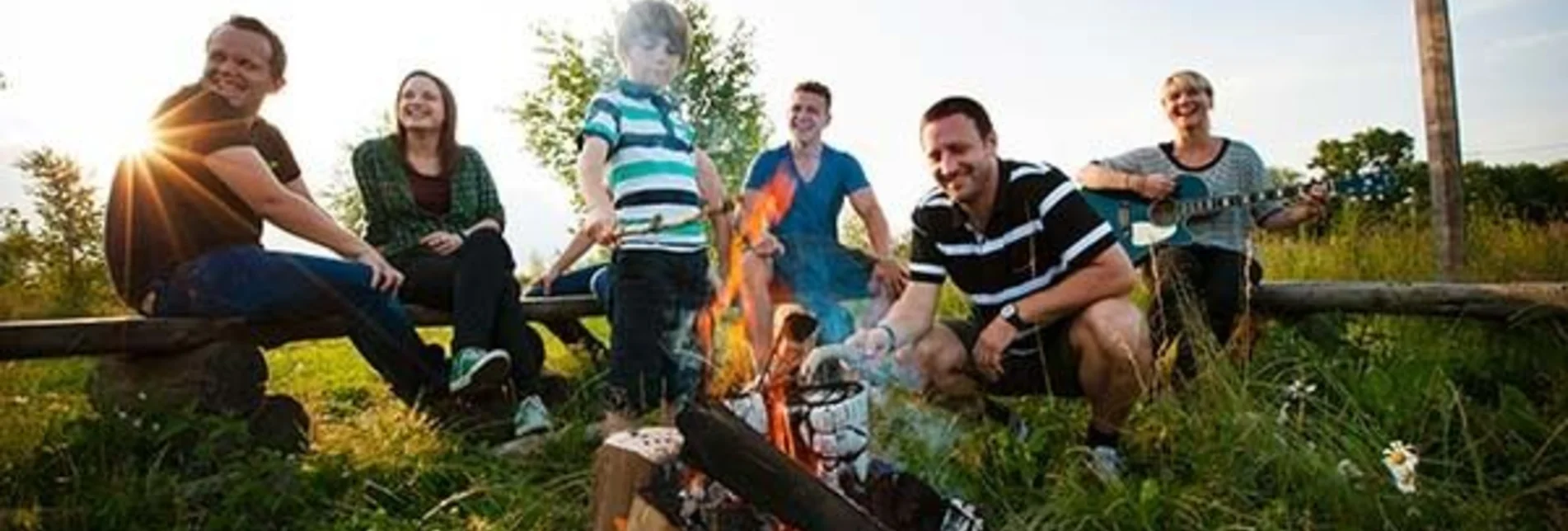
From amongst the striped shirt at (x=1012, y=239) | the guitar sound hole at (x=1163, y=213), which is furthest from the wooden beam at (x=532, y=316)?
the striped shirt at (x=1012, y=239)

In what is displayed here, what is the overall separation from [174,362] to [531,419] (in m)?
1.16

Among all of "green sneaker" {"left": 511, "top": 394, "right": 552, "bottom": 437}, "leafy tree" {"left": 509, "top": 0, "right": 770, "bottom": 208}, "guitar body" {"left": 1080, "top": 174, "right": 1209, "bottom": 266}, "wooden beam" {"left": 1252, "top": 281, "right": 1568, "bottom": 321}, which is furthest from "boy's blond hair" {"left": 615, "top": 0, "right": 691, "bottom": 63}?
"leafy tree" {"left": 509, "top": 0, "right": 770, "bottom": 208}

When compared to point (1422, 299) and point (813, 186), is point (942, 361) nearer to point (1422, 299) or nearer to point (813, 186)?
point (813, 186)

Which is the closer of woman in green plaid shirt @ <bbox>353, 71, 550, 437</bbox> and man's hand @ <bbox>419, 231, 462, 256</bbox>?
woman in green plaid shirt @ <bbox>353, 71, 550, 437</bbox>

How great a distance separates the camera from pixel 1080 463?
2.99m

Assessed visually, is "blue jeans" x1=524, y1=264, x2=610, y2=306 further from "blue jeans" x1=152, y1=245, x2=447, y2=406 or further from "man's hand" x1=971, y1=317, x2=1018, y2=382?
"man's hand" x1=971, y1=317, x2=1018, y2=382

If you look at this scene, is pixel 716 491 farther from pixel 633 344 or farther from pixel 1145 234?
pixel 1145 234

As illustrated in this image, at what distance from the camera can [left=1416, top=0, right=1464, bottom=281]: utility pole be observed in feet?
18.5

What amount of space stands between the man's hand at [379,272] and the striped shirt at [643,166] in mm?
779

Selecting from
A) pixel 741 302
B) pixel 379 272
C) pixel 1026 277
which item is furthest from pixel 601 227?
pixel 741 302

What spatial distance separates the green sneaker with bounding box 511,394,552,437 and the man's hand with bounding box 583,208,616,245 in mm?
→ 782

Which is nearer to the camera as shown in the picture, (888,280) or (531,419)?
(531,419)

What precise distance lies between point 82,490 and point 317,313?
38.9 inches

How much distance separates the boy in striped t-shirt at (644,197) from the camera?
3.72m
